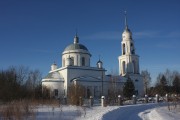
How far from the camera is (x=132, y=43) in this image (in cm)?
5497

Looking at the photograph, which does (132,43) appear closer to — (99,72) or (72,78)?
(99,72)

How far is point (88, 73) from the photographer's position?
50312 millimetres

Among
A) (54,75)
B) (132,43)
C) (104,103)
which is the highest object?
(132,43)

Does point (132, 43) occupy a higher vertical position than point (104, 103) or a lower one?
higher

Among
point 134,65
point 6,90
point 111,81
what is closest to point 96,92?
point 111,81

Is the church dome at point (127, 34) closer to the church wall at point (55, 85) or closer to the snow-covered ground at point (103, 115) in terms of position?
the church wall at point (55, 85)

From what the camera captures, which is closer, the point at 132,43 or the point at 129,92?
the point at 129,92

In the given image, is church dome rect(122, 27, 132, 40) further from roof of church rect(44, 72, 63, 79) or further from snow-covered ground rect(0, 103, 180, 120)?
snow-covered ground rect(0, 103, 180, 120)

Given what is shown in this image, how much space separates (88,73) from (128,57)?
8926mm

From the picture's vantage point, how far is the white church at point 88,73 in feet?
155

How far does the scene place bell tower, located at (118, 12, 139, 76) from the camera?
179 feet

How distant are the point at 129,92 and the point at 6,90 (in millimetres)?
22645

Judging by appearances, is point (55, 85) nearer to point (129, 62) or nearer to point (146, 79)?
point (129, 62)

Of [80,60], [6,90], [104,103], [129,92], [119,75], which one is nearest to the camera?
[104,103]
